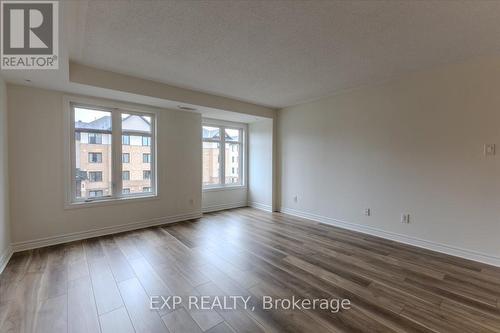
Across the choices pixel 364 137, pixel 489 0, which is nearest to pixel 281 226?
pixel 364 137

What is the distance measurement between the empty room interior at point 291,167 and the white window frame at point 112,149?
0.03m

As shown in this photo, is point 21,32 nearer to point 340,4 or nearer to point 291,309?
point 340,4

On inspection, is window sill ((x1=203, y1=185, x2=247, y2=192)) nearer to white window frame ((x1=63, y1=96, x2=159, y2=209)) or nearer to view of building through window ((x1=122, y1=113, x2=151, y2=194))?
white window frame ((x1=63, y1=96, x2=159, y2=209))

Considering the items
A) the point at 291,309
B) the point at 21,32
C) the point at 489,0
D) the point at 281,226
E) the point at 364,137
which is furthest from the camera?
the point at 281,226

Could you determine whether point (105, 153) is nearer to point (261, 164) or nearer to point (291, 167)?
point (261, 164)

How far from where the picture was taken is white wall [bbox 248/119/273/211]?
5629 millimetres

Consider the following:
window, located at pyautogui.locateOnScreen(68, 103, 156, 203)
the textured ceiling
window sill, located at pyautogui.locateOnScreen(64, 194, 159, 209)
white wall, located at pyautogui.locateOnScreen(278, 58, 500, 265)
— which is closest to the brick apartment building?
window, located at pyautogui.locateOnScreen(68, 103, 156, 203)

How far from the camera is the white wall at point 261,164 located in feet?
18.5

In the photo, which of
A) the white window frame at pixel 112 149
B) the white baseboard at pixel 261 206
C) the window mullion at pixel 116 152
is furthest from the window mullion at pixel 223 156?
the window mullion at pixel 116 152

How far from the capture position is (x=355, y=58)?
2.81m

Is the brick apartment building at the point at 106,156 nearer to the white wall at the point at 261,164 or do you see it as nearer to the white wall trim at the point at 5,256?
the white wall trim at the point at 5,256

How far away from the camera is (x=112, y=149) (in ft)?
13.1

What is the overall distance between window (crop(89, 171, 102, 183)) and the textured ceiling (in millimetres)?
1792

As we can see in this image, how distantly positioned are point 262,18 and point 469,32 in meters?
2.12
